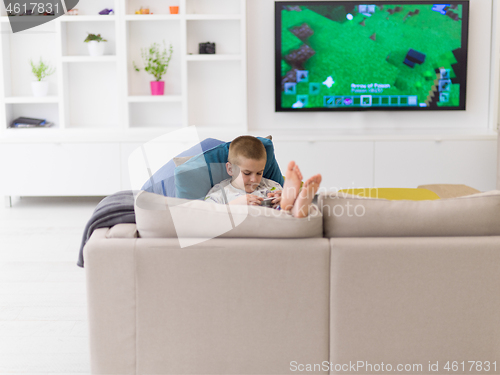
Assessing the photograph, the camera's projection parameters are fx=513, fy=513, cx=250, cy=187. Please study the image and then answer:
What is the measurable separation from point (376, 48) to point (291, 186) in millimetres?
3221

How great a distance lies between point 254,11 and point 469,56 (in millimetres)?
1937

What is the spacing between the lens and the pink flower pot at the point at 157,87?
4.43m

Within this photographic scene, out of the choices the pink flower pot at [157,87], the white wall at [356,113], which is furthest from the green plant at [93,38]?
the white wall at [356,113]

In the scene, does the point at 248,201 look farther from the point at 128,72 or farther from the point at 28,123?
the point at 28,123

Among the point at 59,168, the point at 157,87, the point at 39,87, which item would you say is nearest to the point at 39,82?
the point at 39,87

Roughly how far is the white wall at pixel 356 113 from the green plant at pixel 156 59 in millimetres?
737

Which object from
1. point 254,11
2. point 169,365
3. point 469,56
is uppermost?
point 254,11

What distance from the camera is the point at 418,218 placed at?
1.56 m

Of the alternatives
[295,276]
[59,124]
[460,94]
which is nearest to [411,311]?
[295,276]

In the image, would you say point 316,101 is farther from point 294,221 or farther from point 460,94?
→ point 294,221

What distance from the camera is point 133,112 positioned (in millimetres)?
4676

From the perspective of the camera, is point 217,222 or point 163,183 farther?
point 163,183

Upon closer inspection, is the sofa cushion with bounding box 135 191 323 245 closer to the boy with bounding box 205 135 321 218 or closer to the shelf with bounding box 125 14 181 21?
the boy with bounding box 205 135 321 218

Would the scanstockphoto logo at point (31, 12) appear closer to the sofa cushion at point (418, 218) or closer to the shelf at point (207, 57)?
the shelf at point (207, 57)
